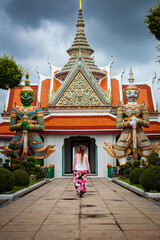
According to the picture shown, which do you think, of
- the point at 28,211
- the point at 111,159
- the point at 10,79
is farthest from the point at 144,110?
the point at 28,211

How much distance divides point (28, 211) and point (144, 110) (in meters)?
11.5

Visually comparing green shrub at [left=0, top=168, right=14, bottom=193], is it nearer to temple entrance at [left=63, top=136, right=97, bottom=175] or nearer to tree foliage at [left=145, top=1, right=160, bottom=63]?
tree foliage at [left=145, top=1, right=160, bottom=63]

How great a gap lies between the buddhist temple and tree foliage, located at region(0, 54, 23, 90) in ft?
16.3

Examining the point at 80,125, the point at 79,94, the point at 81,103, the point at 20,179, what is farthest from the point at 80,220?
the point at 79,94

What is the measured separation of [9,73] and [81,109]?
9.37 metres

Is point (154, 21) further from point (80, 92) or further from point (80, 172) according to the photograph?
point (80, 92)

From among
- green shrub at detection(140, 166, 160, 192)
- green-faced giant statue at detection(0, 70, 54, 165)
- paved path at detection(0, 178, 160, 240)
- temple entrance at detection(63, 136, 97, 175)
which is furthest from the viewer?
temple entrance at detection(63, 136, 97, 175)

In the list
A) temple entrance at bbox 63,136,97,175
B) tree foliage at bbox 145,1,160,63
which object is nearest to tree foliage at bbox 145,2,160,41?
tree foliage at bbox 145,1,160,63

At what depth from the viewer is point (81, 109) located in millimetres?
20672

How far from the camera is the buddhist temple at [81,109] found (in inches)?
746

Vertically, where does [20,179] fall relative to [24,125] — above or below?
below

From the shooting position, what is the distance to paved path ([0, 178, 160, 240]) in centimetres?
459

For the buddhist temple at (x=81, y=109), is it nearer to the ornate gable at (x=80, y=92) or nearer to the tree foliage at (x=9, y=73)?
the ornate gable at (x=80, y=92)

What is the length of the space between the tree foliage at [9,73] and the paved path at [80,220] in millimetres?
5414
